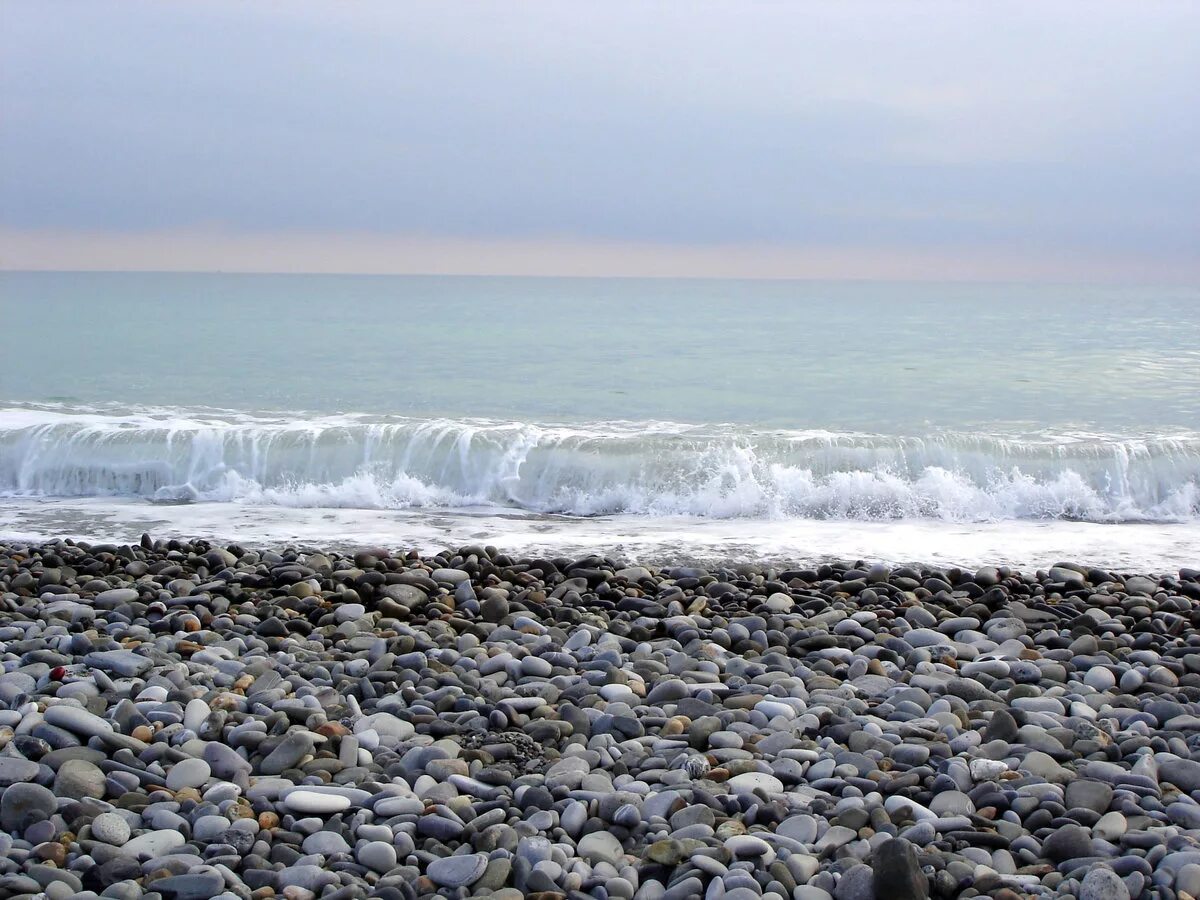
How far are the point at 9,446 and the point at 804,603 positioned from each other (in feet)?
32.2

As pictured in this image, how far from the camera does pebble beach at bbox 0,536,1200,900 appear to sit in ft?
10.8

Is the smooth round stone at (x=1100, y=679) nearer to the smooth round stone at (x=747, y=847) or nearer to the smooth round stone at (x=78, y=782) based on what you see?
the smooth round stone at (x=747, y=847)

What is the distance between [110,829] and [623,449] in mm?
9062

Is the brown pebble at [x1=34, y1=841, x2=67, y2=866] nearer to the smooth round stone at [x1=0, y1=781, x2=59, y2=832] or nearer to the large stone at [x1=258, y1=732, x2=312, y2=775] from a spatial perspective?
the smooth round stone at [x1=0, y1=781, x2=59, y2=832]

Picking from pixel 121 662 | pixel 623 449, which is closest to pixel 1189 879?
pixel 121 662

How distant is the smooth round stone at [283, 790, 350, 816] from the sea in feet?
16.1

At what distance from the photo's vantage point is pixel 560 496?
37.0ft

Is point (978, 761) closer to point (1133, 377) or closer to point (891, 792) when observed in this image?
point (891, 792)

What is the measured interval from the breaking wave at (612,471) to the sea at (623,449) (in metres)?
0.03

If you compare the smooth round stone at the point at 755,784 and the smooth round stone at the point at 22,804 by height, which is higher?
the smooth round stone at the point at 755,784

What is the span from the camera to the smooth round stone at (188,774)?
3.81 meters

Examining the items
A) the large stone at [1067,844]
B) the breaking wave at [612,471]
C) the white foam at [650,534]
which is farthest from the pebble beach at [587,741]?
the breaking wave at [612,471]

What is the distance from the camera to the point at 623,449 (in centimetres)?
1225

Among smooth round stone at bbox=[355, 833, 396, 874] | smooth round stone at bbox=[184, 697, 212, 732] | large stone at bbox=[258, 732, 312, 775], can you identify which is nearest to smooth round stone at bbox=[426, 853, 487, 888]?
smooth round stone at bbox=[355, 833, 396, 874]
